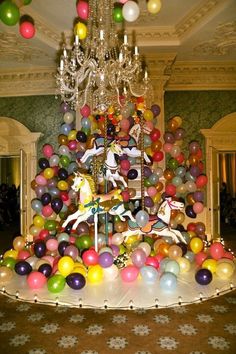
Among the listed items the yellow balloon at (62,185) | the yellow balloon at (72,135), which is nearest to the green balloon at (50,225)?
the yellow balloon at (62,185)

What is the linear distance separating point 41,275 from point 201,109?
187 inches

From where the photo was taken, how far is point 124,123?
238 inches

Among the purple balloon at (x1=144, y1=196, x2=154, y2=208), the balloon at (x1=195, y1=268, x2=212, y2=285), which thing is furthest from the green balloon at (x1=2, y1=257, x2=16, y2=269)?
the balloon at (x1=195, y1=268, x2=212, y2=285)

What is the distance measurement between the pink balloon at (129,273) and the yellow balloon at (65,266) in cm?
72

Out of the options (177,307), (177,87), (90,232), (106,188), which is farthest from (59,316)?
(177,87)

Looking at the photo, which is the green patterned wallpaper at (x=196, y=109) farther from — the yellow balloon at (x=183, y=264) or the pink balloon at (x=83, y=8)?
the pink balloon at (x=83, y=8)

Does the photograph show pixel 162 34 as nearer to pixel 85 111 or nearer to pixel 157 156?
pixel 85 111

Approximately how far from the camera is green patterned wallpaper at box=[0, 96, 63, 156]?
23.8ft

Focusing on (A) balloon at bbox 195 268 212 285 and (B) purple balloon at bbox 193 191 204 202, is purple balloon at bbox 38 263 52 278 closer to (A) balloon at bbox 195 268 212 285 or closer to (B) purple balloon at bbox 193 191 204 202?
(A) balloon at bbox 195 268 212 285

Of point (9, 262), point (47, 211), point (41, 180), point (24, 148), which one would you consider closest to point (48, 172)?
point (41, 180)

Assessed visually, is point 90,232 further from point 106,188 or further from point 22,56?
point 22,56

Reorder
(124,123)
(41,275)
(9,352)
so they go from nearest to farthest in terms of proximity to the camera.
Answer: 1. (9,352)
2. (41,275)
3. (124,123)

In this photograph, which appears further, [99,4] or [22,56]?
[22,56]

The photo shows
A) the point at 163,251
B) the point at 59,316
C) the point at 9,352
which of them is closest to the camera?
the point at 9,352
